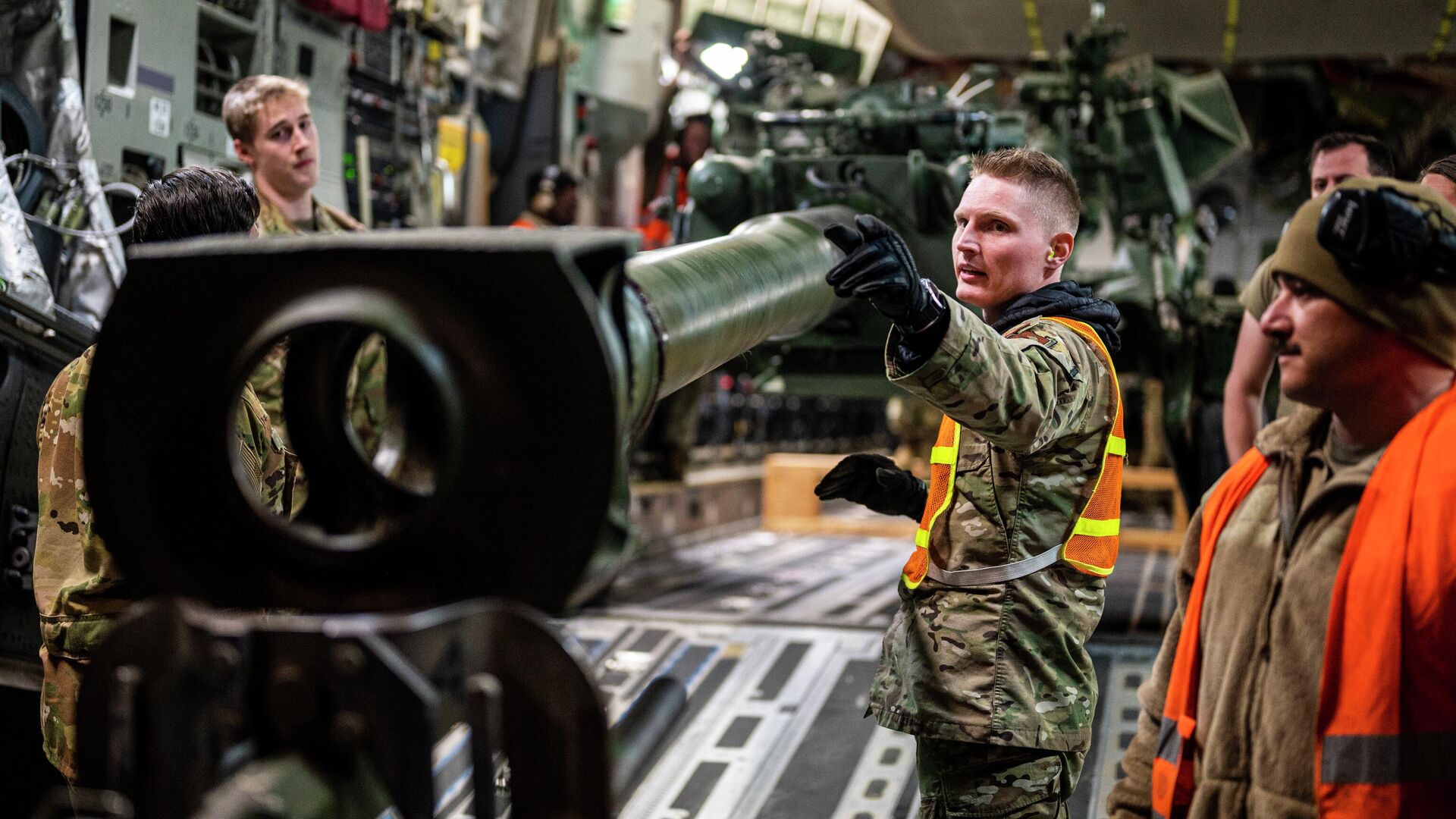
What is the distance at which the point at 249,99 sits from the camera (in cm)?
409

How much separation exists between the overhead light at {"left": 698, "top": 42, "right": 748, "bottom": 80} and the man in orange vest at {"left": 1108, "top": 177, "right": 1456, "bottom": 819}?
7.72m

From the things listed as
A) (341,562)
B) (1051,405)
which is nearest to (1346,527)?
(1051,405)

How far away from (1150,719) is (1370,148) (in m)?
2.45

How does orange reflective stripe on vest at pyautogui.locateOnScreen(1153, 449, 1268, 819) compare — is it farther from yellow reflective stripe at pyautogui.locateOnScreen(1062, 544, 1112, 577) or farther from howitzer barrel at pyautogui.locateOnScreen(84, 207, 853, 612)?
howitzer barrel at pyautogui.locateOnScreen(84, 207, 853, 612)

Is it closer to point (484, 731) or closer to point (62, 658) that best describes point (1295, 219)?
point (484, 731)

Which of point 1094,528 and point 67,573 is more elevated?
point 1094,528

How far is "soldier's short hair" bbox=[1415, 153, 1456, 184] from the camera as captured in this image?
10.5 ft

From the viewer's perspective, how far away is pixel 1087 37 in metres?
6.26

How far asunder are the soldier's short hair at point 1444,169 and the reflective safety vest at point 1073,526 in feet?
3.83

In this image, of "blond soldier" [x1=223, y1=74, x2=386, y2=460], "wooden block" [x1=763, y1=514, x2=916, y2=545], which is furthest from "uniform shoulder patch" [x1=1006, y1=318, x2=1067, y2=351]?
"wooden block" [x1=763, y1=514, x2=916, y2=545]

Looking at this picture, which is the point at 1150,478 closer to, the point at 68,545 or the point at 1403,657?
the point at 68,545

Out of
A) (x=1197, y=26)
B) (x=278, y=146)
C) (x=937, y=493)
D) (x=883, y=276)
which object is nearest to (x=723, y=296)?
(x=883, y=276)

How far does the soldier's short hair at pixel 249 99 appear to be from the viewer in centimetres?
408

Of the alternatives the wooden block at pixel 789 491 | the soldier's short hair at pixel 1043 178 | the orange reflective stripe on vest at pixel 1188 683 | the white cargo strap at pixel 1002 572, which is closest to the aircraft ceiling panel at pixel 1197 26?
the wooden block at pixel 789 491
